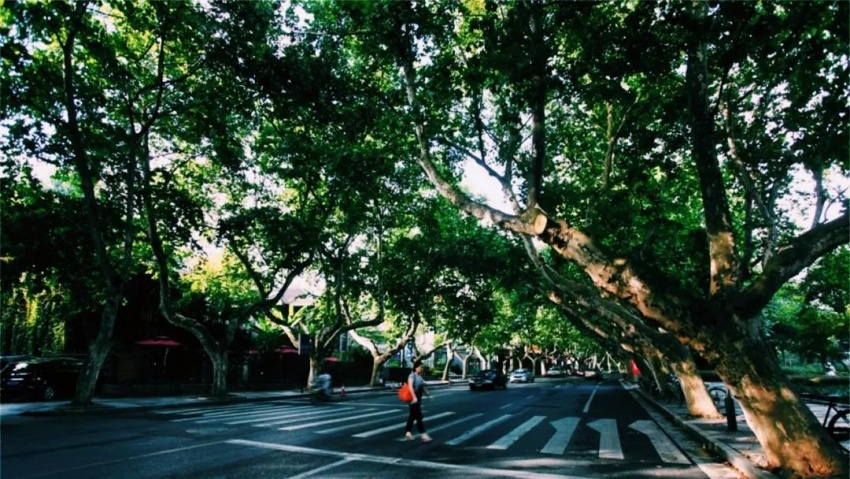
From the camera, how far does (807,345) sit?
33500 millimetres

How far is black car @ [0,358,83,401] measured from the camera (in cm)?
1783

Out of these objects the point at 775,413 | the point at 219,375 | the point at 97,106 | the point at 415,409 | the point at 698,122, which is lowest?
the point at 415,409

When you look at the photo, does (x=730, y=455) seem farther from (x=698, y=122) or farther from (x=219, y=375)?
(x=219, y=375)

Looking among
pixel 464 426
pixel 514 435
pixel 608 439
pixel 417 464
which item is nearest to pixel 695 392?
pixel 608 439

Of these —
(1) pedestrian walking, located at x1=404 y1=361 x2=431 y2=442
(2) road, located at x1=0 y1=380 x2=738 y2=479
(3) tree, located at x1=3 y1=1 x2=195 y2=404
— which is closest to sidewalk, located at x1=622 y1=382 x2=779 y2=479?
(2) road, located at x1=0 y1=380 x2=738 y2=479

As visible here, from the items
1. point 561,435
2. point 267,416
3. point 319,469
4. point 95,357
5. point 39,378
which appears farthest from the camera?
point 39,378

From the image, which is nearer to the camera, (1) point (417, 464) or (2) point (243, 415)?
(1) point (417, 464)

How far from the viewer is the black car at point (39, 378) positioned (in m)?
17.8

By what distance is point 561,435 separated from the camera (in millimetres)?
12062

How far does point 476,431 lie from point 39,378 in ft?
52.9

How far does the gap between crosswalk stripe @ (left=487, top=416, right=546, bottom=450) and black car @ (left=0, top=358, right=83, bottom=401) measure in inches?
599

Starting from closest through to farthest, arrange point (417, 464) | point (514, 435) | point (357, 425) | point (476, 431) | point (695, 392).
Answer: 1. point (417, 464)
2. point (514, 435)
3. point (476, 431)
4. point (357, 425)
5. point (695, 392)

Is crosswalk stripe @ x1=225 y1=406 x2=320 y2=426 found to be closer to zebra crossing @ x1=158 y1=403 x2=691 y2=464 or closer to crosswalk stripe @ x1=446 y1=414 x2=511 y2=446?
zebra crossing @ x1=158 y1=403 x2=691 y2=464

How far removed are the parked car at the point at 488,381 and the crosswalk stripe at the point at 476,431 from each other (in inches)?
766
